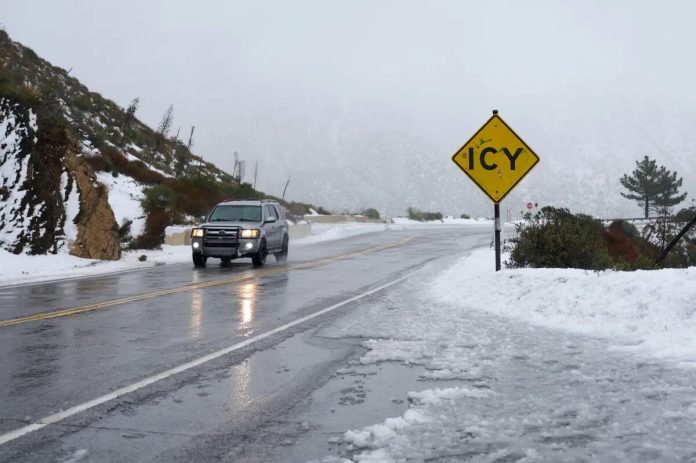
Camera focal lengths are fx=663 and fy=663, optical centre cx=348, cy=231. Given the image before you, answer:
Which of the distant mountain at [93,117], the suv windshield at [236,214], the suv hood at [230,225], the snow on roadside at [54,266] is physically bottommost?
the snow on roadside at [54,266]

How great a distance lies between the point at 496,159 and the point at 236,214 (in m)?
9.29

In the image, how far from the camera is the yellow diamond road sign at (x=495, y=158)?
13828 mm

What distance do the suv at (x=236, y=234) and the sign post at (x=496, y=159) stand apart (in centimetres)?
757

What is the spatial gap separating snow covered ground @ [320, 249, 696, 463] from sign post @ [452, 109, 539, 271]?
2414 millimetres

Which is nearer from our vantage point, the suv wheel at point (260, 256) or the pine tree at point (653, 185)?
the suv wheel at point (260, 256)

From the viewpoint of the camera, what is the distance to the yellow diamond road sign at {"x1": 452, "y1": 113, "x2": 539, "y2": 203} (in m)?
13.8

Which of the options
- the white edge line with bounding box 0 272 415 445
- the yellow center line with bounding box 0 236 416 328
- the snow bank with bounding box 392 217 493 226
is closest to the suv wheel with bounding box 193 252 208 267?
the yellow center line with bounding box 0 236 416 328

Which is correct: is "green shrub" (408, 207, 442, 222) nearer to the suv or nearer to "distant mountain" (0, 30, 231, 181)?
"distant mountain" (0, 30, 231, 181)

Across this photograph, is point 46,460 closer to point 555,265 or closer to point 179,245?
point 555,265

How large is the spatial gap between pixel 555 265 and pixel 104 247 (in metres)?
13.9

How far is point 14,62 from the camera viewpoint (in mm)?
39156

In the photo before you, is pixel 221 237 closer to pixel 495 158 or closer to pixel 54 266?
pixel 54 266

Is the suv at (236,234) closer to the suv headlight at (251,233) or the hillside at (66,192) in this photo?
the suv headlight at (251,233)

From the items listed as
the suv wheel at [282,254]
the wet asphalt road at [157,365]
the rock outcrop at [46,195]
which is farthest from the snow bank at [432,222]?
the wet asphalt road at [157,365]
